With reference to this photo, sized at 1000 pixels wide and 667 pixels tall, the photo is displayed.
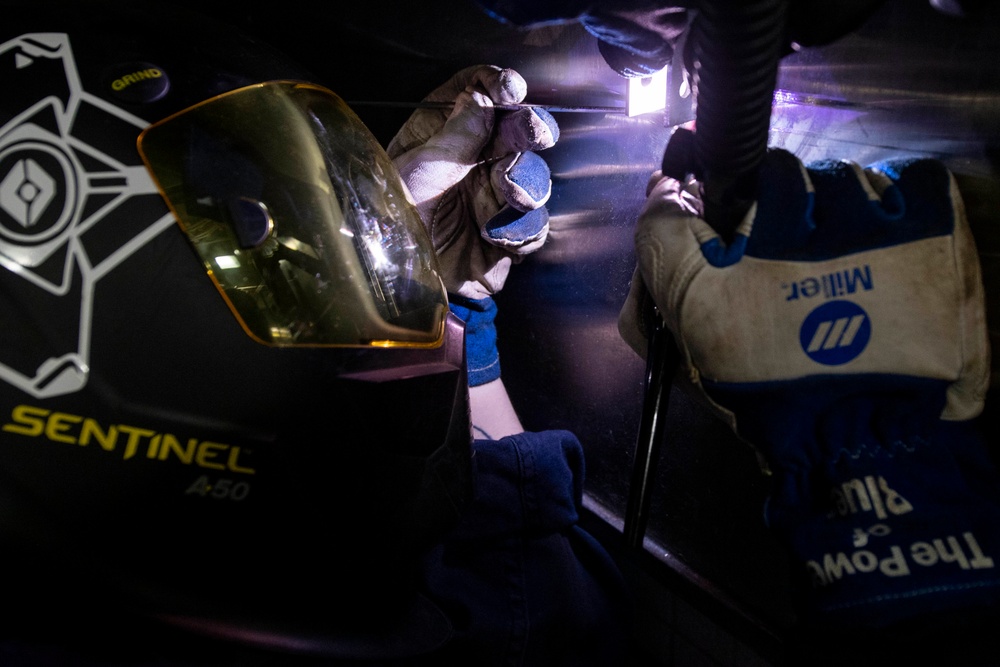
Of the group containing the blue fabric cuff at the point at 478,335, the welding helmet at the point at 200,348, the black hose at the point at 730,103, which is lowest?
the blue fabric cuff at the point at 478,335

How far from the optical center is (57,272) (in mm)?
619

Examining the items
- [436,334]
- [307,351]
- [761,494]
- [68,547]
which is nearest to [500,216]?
[436,334]

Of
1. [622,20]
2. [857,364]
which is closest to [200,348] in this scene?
[622,20]

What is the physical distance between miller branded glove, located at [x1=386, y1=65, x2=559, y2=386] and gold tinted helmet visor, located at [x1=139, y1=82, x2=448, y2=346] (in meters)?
0.23

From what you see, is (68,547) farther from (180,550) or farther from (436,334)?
(436,334)

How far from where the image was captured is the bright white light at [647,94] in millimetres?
818

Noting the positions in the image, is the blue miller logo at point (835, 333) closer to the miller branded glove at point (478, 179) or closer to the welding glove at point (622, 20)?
the welding glove at point (622, 20)

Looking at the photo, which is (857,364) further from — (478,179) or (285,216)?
(478,179)

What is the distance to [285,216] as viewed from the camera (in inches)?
26.4

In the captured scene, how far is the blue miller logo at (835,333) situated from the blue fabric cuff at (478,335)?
0.75 metres

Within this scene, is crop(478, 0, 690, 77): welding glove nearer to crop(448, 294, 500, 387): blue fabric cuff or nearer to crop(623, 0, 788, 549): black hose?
crop(623, 0, 788, 549): black hose

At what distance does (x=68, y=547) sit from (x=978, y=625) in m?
0.89

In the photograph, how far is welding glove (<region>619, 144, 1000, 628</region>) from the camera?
53 cm

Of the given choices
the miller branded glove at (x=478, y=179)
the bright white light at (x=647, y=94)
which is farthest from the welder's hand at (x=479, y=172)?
the bright white light at (x=647, y=94)
